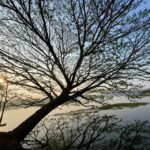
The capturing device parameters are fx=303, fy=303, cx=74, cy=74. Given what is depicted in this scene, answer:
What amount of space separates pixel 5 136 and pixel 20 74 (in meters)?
3.12

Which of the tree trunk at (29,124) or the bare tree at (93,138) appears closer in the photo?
the tree trunk at (29,124)

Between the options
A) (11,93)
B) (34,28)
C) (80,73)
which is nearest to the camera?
(34,28)

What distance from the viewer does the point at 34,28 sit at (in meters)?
14.3

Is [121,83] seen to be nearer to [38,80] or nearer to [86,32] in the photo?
[86,32]

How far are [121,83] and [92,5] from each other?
4.14 m

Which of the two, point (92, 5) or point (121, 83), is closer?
point (92, 5)

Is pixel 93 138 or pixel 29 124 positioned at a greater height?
pixel 29 124

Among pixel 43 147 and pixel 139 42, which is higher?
pixel 139 42

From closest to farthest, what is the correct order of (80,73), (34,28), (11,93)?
(34,28)
(80,73)
(11,93)

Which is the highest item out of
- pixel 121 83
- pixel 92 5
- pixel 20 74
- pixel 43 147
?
pixel 92 5

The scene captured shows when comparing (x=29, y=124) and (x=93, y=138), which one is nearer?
(x=29, y=124)

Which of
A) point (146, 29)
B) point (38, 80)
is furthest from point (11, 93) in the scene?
point (146, 29)

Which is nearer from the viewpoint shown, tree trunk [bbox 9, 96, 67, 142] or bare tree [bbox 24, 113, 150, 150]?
→ tree trunk [bbox 9, 96, 67, 142]

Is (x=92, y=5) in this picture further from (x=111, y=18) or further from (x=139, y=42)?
(x=139, y=42)
